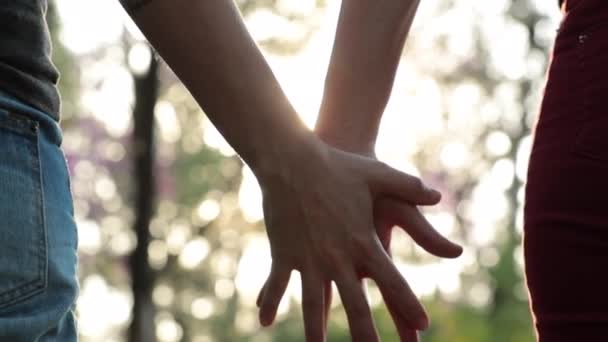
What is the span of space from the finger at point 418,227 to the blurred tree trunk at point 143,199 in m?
10.3

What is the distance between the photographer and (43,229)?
161 cm

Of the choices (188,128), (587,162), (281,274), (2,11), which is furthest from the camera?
(188,128)

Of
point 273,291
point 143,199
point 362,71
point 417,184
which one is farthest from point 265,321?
point 143,199

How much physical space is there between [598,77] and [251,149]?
512 mm

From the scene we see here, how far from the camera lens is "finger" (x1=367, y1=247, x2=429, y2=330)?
6.17ft

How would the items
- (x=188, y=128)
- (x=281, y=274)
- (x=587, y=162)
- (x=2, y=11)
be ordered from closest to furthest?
(x=2, y=11) < (x=587, y=162) < (x=281, y=274) < (x=188, y=128)

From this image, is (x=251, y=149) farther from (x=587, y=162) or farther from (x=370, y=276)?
(x=587, y=162)

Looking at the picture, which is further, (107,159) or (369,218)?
(107,159)

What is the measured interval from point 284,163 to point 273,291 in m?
0.26

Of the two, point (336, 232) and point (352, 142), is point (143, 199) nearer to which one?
point (352, 142)

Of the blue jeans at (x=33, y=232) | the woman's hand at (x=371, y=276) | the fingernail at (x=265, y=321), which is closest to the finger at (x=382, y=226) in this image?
the woman's hand at (x=371, y=276)

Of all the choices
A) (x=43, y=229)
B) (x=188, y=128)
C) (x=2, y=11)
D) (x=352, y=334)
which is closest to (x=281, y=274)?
(x=352, y=334)

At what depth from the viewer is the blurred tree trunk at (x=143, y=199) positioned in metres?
12.2

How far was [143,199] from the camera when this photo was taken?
41.5 ft
